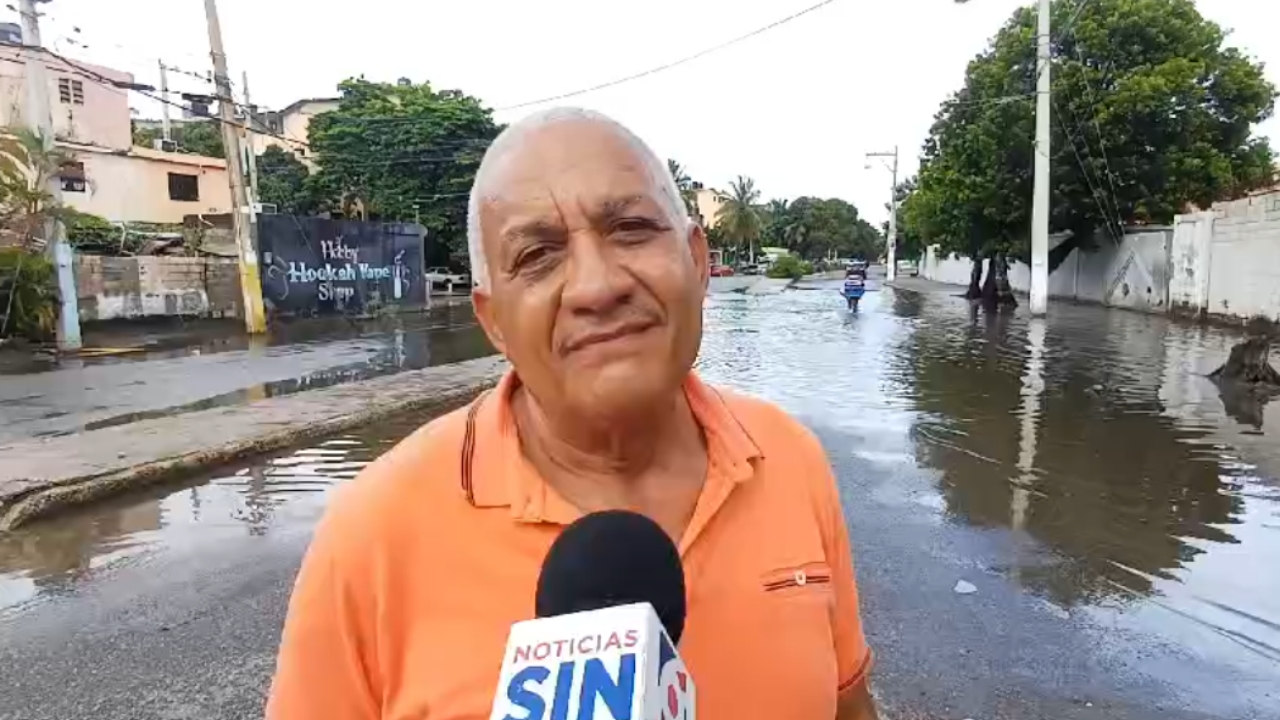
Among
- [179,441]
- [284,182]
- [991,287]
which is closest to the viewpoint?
[179,441]

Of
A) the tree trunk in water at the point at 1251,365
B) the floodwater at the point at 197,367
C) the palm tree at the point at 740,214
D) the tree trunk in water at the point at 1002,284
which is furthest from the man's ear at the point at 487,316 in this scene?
the palm tree at the point at 740,214

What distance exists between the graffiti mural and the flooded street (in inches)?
574

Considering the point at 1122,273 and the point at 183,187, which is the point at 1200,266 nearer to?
the point at 1122,273

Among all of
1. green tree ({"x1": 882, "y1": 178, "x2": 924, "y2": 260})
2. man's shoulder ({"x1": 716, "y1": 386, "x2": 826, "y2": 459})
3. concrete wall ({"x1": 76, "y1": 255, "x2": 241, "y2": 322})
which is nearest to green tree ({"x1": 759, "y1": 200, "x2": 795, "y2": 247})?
green tree ({"x1": 882, "y1": 178, "x2": 924, "y2": 260})

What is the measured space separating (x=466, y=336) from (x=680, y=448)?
56.2 feet

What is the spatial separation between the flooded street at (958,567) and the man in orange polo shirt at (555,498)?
2.32 m

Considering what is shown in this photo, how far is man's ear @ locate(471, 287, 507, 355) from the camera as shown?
1265mm

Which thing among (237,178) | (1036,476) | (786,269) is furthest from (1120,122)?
(786,269)

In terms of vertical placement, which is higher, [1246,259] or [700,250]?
[700,250]

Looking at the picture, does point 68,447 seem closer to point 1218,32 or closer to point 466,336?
point 466,336

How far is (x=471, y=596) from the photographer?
112 centimetres

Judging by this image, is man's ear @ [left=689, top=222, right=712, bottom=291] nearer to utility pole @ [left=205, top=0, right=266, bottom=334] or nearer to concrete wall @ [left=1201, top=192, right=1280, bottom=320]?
utility pole @ [left=205, top=0, right=266, bottom=334]

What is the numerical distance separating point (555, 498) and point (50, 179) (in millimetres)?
17658

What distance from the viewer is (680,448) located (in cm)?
135
